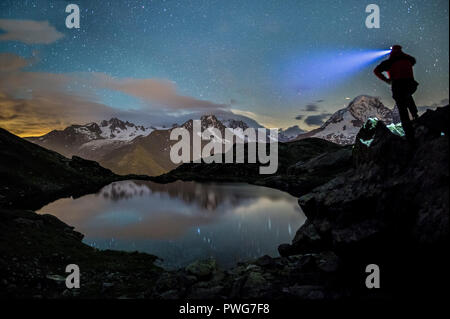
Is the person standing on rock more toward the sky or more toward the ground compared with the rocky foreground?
more toward the sky

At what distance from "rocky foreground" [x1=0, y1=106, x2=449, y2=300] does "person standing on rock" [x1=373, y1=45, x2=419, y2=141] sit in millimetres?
781

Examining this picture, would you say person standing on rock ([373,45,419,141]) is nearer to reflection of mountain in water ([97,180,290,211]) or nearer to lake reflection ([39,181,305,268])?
lake reflection ([39,181,305,268])

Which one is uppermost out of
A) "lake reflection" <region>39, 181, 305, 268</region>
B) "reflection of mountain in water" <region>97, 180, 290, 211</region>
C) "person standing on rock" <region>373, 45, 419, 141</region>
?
"person standing on rock" <region>373, 45, 419, 141</region>

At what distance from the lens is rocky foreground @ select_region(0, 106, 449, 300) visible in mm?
9164

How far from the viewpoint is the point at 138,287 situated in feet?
53.5

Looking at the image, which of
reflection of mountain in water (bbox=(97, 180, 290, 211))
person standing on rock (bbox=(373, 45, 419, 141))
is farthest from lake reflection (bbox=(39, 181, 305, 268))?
person standing on rock (bbox=(373, 45, 419, 141))

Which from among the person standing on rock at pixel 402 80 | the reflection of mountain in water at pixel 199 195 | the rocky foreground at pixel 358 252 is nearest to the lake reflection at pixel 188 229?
the rocky foreground at pixel 358 252

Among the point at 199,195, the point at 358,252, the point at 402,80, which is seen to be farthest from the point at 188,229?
the point at 199,195

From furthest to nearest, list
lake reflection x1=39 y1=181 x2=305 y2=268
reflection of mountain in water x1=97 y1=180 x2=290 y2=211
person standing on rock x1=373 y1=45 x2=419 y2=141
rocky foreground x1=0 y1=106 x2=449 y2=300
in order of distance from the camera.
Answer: reflection of mountain in water x1=97 y1=180 x2=290 y2=211 → lake reflection x1=39 y1=181 x2=305 y2=268 → person standing on rock x1=373 y1=45 x2=419 y2=141 → rocky foreground x1=0 y1=106 x2=449 y2=300

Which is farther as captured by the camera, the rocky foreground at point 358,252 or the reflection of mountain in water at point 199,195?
the reflection of mountain in water at point 199,195

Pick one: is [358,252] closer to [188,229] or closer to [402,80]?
[402,80]

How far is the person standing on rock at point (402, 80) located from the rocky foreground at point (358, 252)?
78 cm

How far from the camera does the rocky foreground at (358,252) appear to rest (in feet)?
30.1

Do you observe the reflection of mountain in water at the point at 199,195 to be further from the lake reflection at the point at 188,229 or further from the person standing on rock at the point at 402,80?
the person standing on rock at the point at 402,80
